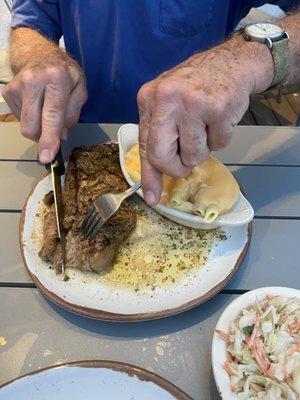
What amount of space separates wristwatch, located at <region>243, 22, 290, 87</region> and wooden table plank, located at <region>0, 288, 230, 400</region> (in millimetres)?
560

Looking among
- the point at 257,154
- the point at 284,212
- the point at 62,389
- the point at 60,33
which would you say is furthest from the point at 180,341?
the point at 60,33

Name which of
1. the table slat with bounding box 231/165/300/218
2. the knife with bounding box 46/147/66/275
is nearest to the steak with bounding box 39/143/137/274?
the knife with bounding box 46/147/66/275

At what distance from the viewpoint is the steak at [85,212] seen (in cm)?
99

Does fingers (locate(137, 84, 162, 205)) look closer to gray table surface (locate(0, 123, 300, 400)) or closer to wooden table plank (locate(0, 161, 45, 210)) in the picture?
gray table surface (locate(0, 123, 300, 400))

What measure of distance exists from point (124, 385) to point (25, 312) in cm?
29

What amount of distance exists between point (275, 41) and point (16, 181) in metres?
0.77

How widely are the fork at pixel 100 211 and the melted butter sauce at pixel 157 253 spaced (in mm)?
87

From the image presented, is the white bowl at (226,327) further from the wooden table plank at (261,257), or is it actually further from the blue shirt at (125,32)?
the blue shirt at (125,32)

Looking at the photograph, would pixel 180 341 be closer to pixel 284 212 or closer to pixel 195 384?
pixel 195 384

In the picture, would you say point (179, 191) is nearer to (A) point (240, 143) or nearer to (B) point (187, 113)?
(B) point (187, 113)

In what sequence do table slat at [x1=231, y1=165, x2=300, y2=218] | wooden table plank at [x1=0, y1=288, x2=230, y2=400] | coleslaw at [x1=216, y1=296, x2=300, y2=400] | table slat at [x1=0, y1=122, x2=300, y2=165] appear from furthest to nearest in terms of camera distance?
table slat at [x1=0, y1=122, x2=300, y2=165] < table slat at [x1=231, y1=165, x2=300, y2=218] < wooden table plank at [x1=0, y1=288, x2=230, y2=400] < coleslaw at [x1=216, y1=296, x2=300, y2=400]

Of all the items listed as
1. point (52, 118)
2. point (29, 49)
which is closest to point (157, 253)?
point (52, 118)

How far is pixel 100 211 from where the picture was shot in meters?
1.02

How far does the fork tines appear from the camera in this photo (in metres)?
1.01
